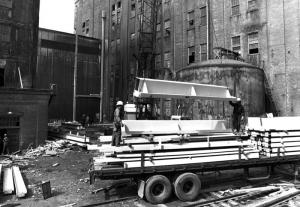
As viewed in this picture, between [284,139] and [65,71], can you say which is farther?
[65,71]

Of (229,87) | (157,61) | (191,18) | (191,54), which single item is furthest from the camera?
(157,61)

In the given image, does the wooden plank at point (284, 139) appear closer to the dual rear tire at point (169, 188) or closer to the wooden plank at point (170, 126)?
the wooden plank at point (170, 126)

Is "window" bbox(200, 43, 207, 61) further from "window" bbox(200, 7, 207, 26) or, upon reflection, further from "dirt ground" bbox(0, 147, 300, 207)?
"dirt ground" bbox(0, 147, 300, 207)

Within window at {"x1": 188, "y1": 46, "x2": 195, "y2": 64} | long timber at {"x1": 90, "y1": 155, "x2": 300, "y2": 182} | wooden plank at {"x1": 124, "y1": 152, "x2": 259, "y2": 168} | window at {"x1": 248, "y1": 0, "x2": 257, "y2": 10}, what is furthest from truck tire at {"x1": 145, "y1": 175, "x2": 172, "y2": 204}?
window at {"x1": 188, "y1": 46, "x2": 195, "y2": 64}

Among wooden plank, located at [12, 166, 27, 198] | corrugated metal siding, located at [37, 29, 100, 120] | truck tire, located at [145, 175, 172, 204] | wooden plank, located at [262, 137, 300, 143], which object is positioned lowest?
wooden plank, located at [12, 166, 27, 198]

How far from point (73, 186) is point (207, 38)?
75.1ft

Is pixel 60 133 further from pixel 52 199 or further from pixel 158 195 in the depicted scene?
pixel 158 195

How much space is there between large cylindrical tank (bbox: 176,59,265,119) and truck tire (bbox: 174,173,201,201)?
12.6 metres

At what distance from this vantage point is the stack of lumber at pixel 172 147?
8242mm

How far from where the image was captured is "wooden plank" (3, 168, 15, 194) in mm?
9370

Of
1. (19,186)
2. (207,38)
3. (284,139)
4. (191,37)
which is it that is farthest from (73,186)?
(191,37)

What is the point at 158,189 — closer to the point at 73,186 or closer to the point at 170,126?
the point at 170,126

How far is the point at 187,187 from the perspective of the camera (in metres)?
8.87

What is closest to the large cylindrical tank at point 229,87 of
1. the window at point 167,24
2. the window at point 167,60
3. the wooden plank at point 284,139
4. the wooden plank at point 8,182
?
the wooden plank at point 284,139
